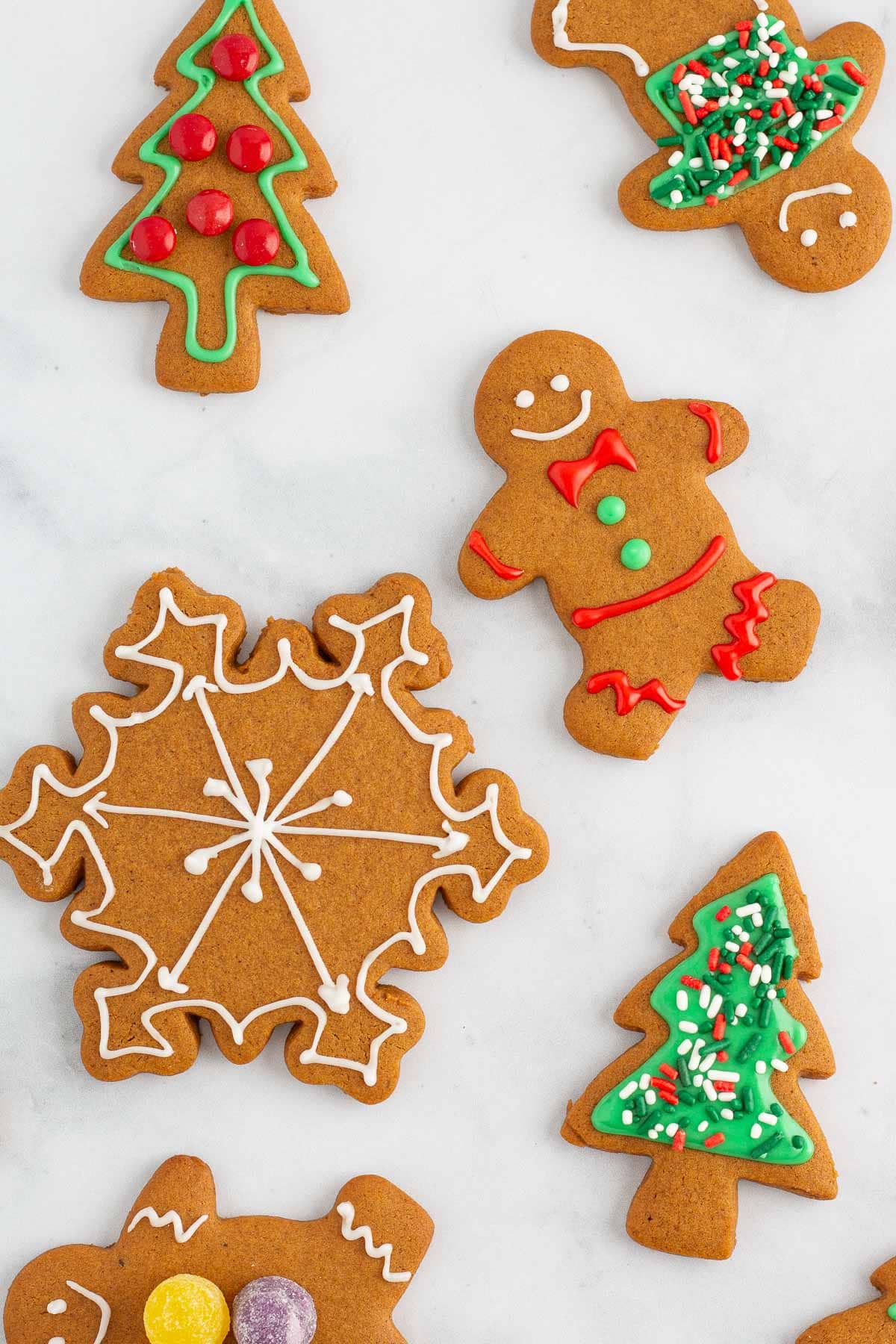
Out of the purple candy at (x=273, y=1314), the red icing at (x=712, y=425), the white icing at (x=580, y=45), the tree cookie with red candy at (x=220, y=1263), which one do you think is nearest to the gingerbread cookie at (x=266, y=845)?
the tree cookie with red candy at (x=220, y=1263)

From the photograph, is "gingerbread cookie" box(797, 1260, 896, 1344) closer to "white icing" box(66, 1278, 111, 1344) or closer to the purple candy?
the purple candy

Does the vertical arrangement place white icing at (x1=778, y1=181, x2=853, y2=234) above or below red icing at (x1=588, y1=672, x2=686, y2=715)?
above

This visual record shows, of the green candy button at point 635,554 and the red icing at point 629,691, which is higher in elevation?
the green candy button at point 635,554

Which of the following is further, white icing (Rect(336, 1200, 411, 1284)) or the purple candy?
white icing (Rect(336, 1200, 411, 1284))

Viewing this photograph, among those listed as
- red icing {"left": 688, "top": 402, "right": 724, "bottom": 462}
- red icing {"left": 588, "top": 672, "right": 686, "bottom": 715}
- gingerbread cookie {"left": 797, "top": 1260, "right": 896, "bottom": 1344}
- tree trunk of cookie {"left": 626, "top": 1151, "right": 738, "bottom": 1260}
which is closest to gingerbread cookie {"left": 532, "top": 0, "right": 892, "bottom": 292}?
red icing {"left": 688, "top": 402, "right": 724, "bottom": 462}

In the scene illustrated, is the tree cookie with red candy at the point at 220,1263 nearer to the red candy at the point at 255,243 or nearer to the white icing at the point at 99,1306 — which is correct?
the white icing at the point at 99,1306

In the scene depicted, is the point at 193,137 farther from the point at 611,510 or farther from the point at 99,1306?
the point at 99,1306

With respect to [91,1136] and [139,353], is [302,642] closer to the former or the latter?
[139,353]
